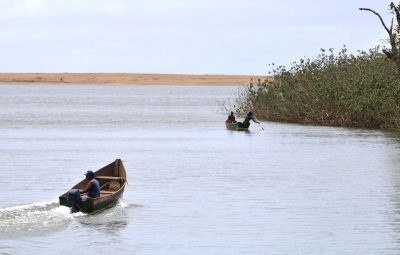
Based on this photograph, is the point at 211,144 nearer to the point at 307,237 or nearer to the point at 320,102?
the point at 320,102

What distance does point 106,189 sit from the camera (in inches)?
1247

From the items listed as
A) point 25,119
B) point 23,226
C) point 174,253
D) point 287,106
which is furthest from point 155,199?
point 25,119

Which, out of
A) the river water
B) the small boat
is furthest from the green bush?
the small boat

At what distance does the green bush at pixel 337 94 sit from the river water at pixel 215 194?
1646mm

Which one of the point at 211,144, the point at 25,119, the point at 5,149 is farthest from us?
the point at 25,119

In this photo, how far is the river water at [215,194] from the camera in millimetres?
24094

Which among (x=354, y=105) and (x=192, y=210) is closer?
(x=192, y=210)

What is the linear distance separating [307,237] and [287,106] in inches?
1851

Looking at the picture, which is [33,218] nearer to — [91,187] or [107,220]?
[91,187]

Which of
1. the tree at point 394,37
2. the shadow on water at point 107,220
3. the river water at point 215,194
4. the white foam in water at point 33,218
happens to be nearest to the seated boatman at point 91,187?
the shadow on water at point 107,220

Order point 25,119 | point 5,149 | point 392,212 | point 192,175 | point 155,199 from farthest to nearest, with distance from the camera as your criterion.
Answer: point 25,119
point 5,149
point 192,175
point 155,199
point 392,212

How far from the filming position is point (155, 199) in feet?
105

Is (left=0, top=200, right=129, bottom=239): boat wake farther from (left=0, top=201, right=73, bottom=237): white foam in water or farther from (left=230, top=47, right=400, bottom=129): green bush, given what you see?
(left=230, top=47, right=400, bottom=129): green bush

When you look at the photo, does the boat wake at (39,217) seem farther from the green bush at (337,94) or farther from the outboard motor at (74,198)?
the green bush at (337,94)
